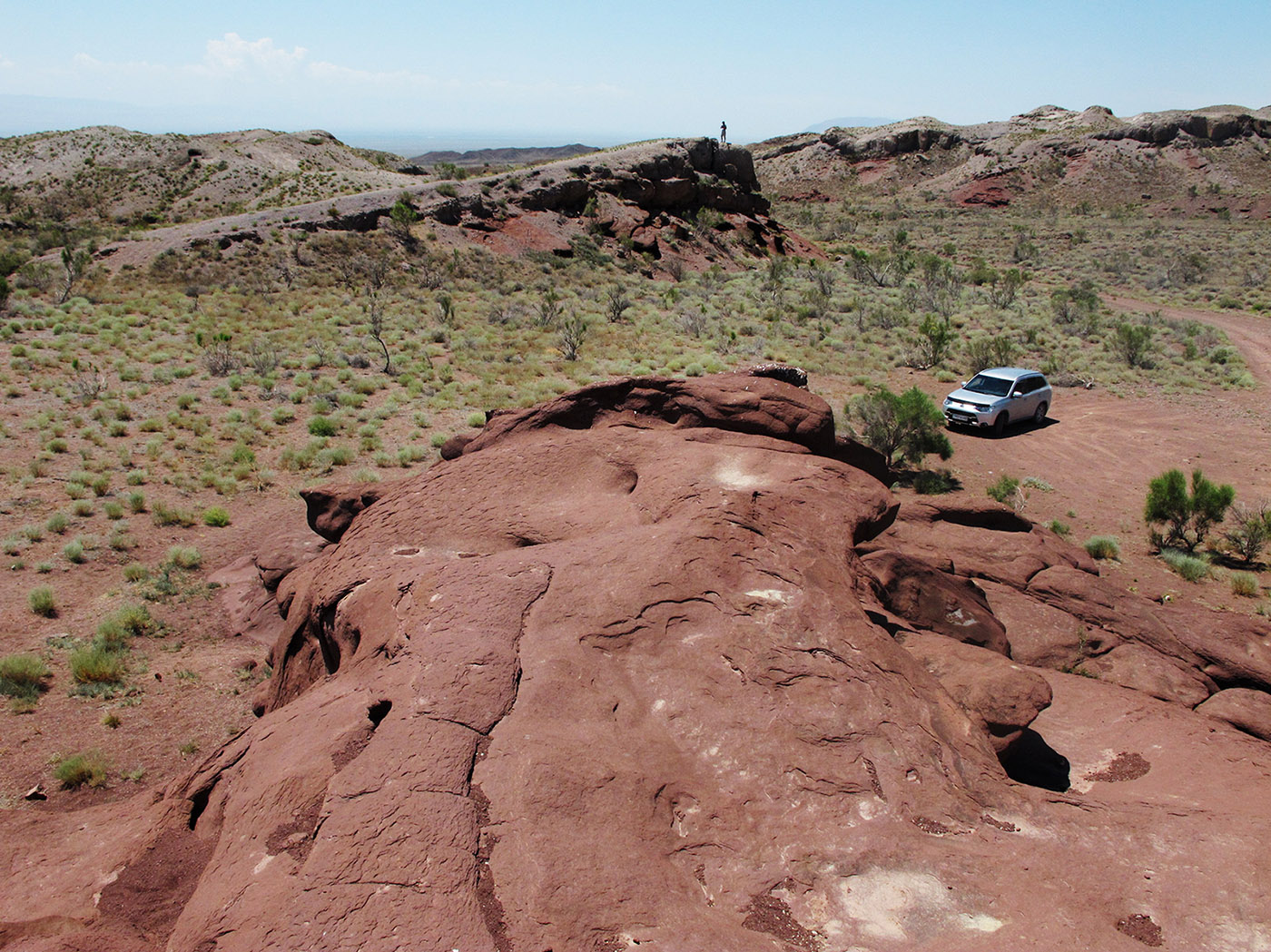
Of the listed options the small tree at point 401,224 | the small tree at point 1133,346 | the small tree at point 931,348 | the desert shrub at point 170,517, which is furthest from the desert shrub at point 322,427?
the small tree at point 1133,346

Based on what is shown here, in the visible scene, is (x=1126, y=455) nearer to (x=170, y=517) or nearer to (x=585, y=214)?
(x=170, y=517)

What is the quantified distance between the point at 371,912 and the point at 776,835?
6.64 feet

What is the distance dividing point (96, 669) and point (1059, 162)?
308 feet

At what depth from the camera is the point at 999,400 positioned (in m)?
20.1

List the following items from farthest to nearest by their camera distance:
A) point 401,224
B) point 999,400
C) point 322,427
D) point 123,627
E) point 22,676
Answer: point 401,224, point 999,400, point 322,427, point 123,627, point 22,676

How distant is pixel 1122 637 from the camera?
838 cm

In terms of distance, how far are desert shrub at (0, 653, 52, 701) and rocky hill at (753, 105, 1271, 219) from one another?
8346 centimetres

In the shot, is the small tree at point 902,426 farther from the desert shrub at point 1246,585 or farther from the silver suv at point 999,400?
the desert shrub at point 1246,585

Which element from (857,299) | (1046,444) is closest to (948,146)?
(857,299)

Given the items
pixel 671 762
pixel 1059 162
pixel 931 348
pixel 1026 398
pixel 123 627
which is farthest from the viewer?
pixel 1059 162

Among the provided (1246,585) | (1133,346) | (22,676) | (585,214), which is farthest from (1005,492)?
(585,214)

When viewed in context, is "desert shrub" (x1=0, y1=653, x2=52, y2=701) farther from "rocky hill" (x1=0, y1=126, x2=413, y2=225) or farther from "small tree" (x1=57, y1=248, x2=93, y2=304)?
"rocky hill" (x1=0, y1=126, x2=413, y2=225)

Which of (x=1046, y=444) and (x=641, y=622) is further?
(x=1046, y=444)

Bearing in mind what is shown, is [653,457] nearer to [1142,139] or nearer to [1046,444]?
[1046,444]
